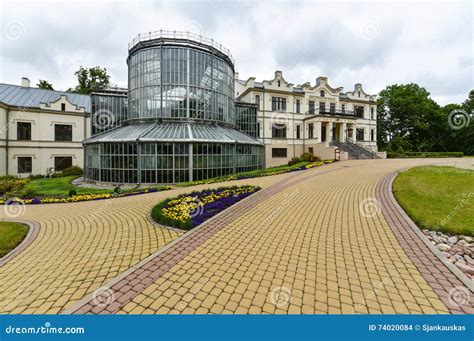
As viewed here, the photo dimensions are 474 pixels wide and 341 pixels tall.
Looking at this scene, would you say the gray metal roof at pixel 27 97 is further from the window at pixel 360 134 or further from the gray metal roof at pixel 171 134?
the window at pixel 360 134

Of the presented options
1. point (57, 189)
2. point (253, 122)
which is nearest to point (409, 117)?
point (253, 122)

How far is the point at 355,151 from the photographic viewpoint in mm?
32000

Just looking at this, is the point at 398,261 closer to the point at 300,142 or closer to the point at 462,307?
the point at 462,307

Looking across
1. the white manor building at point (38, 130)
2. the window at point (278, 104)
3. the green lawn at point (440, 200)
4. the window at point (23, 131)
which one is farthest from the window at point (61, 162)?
the green lawn at point (440, 200)

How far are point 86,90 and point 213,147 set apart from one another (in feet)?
123

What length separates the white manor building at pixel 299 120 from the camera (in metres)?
33.5

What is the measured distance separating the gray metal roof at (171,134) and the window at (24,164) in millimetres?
13073

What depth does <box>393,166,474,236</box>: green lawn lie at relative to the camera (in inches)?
271

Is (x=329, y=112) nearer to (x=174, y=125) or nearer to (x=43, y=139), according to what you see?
(x=174, y=125)

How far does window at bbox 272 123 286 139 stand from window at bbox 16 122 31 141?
33142 millimetres

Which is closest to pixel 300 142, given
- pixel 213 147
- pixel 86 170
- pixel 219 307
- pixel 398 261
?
pixel 213 147

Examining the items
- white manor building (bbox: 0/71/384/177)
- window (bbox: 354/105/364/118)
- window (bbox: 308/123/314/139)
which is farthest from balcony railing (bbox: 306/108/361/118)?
window (bbox: 354/105/364/118)

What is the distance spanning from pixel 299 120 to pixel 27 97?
39160 millimetres

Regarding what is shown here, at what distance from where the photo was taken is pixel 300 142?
3578 cm
